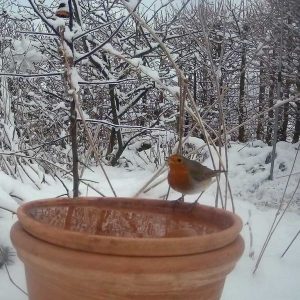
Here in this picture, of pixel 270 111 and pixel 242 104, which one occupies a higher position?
pixel 270 111

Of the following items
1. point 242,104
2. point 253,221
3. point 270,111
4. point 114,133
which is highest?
point 253,221

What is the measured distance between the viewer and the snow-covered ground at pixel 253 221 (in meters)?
1.51

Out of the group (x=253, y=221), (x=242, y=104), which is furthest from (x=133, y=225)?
(x=242, y=104)

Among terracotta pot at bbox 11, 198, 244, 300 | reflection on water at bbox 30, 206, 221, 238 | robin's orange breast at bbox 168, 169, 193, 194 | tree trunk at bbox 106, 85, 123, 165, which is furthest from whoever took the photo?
tree trunk at bbox 106, 85, 123, 165

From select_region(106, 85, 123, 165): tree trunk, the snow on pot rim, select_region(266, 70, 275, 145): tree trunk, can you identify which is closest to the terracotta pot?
the snow on pot rim

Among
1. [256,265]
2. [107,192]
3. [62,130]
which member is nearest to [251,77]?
[62,130]

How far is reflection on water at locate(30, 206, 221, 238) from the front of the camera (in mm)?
1085

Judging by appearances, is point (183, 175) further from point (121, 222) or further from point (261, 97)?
point (261, 97)

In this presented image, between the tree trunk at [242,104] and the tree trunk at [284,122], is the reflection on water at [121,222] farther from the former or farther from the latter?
the tree trunk at [242,104]

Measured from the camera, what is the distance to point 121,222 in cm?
118

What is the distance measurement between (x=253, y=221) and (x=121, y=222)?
3.80ft

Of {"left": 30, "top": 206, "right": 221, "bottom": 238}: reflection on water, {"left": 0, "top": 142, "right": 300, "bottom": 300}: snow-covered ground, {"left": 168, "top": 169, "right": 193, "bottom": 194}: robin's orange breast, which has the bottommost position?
{"left": 0, "top": 142, "right": 300, "bottom": 300}: snow-covered ground

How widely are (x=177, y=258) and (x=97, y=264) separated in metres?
0.15

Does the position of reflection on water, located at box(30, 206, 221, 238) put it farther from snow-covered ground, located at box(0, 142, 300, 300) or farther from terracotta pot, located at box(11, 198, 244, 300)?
snow-covered ground, located at box(0, 142, 300, 300)
